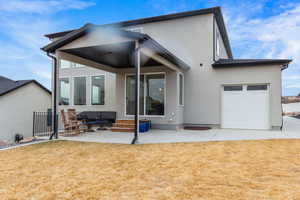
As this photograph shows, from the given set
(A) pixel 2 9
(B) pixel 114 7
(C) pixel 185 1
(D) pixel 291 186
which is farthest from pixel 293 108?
(A) pixel 2 9

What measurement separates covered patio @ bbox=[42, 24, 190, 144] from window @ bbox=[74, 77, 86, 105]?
3.42 m

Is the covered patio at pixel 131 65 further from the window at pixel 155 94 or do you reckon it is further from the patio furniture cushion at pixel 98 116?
the patio furniture cushion at pixel 98 116

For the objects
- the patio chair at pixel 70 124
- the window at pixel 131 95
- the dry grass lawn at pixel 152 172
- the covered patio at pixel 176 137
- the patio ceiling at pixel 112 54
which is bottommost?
the dry grass lawn at pixel 152 172

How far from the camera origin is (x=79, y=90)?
1282cm

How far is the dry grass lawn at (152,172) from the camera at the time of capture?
278cm

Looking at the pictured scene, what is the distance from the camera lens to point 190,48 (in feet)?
34.1

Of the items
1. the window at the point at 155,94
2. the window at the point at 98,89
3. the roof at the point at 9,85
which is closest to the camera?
the window at the point at 155,94

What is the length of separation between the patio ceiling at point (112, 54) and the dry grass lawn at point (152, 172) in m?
3.43

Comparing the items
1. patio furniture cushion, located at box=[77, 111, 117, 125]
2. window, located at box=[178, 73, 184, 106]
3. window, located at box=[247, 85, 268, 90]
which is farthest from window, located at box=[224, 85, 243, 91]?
patio furniture cushion, located at box=[77, 111, 117, 125]

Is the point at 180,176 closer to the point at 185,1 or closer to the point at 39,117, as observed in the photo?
the point at 39,117

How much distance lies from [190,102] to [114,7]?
9221 mm

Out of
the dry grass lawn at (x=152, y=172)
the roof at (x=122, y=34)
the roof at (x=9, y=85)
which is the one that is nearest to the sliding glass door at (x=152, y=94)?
the roof at (x=122, y=34)

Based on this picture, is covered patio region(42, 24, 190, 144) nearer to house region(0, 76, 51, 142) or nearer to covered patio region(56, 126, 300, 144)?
covered patio region(56, 126, 300, 144)

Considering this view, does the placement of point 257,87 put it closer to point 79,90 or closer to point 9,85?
point 79,90
